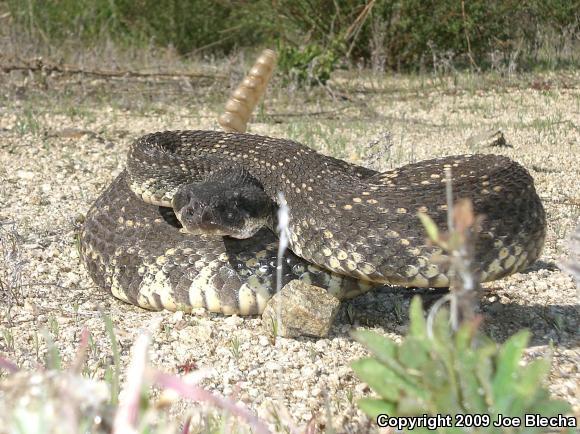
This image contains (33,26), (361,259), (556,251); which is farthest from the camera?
(33,26)

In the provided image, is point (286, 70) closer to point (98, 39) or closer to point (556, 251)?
point (98, 39)

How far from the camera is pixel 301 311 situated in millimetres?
3875

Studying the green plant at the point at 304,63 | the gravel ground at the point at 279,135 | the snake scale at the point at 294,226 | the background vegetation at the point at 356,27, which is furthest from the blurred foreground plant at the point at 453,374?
the background vegetation at the point at 356,27

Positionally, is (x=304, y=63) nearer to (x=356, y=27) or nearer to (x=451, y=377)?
(x=356, y=27)

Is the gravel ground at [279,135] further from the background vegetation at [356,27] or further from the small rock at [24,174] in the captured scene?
the background vegetation at [356,27]

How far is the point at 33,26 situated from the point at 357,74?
229 inches

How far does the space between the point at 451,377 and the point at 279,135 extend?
22.4ft

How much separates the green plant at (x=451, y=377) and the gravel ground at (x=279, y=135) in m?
0.29

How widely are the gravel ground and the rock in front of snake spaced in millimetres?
65

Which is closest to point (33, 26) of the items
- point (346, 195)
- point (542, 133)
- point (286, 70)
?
point (286, 70)

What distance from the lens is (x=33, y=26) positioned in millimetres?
14055

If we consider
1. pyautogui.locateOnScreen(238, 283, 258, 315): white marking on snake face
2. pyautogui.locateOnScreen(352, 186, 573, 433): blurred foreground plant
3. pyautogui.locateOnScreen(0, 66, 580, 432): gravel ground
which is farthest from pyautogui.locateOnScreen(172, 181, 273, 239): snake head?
pyautogui.locateOnScreen(352, 186, 573, 433): blurred foreground plant

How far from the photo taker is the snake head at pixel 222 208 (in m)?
3.90

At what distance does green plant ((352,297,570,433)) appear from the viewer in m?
1.77
